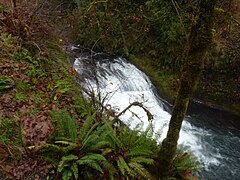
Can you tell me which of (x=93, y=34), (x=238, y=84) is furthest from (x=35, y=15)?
(x=238, y=84)

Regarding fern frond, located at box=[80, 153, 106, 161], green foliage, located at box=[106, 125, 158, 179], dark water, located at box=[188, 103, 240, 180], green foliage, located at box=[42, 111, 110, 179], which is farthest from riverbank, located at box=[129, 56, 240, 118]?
fern frond, located at box=[80, 153, 106, 161]

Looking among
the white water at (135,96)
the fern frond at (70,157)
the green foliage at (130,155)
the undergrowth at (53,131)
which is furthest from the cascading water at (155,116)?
the fern frond at (70,157)

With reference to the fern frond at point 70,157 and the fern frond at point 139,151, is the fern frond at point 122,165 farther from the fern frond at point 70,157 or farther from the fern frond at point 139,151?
the fern frond at point 70,157

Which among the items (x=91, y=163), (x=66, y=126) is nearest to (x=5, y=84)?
(x=66, y=126)

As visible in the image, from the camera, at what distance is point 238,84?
13211 millimetres

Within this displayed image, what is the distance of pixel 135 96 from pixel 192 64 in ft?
25.2

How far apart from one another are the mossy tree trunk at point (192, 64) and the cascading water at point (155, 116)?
3.28m

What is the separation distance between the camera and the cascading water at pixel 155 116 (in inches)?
369

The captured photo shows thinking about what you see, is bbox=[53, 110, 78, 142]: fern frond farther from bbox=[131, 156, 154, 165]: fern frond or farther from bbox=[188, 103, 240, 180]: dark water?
bbox=[188, 103, 240, 180]: dark water

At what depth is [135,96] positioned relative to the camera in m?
11.8

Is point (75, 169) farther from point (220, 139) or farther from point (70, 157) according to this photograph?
point (220, 139)

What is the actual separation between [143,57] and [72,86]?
336 inches

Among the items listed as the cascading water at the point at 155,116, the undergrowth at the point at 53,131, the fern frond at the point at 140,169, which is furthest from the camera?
the cascading water at the point at 155,116

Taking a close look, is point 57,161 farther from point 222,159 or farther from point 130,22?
point 130,22
